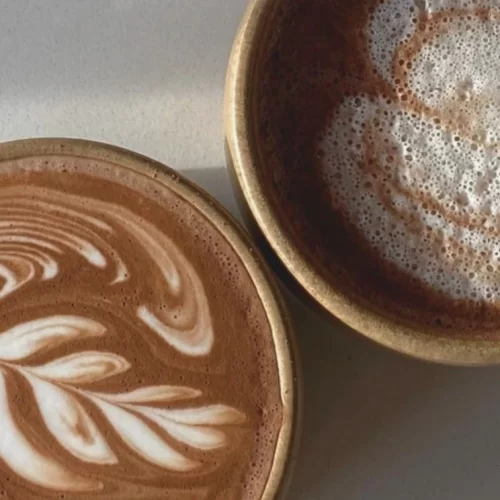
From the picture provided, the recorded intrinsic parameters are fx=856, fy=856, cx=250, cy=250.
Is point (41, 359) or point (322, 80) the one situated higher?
point (322, 80)

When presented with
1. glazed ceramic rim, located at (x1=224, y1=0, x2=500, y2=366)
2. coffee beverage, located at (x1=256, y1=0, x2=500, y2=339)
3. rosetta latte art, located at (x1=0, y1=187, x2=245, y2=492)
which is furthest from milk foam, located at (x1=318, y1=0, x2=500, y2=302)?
rosetta latte art, located at (x1=0, y1=187, x2=245, y2=492)

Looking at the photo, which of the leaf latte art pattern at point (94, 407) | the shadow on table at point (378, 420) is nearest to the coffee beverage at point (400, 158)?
the shadow on table at point (378, 420)

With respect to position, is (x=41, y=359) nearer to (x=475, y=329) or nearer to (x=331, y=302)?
(x=331, y=302)

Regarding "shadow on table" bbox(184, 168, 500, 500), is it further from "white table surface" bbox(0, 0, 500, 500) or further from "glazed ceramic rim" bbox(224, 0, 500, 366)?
"glazed ceramic rim" bbox(224, 0, 500, 366)

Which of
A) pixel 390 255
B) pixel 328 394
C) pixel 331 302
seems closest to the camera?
pixel 331 302

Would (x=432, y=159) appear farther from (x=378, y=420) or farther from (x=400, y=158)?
(x=378, y=420)

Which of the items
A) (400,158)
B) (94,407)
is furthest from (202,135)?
(94,407)

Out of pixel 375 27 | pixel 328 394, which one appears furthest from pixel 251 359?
pixel 375 27
